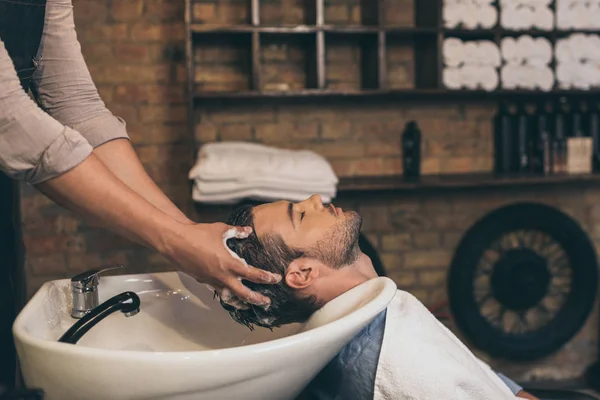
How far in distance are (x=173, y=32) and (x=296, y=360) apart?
→ 2428 millimetres

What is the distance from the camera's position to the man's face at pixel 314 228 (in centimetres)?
148

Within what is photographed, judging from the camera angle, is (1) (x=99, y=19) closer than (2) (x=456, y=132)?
Yes

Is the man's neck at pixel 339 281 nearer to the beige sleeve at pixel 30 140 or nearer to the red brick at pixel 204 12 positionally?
the beige sleeve at pixel 30 140

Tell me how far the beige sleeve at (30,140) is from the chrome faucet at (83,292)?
27cm

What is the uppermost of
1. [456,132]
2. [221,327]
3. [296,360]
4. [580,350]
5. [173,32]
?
[173,32]

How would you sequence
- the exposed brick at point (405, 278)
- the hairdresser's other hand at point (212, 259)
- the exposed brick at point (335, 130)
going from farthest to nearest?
the exposed brick at point (405, 278) < the exposed brick at point (335, 130) < the hairdresser's other hand at point (212, 259)

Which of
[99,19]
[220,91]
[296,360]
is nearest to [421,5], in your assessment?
[220,91]

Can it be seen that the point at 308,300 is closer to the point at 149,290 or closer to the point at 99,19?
the point at 149,290

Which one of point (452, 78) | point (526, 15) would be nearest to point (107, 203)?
point (452, 78)

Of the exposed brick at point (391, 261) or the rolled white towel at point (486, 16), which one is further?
the exposed brick at point (391, 261)

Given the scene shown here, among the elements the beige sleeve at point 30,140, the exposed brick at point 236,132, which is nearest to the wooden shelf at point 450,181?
the exposed brick at point 236,132

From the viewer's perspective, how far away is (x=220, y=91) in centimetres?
309

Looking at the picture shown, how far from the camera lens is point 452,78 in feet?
10.2

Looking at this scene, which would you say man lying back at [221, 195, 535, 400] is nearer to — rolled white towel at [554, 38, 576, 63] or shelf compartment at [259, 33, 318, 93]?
shelf compartment at [259, 33, 318, 93]
